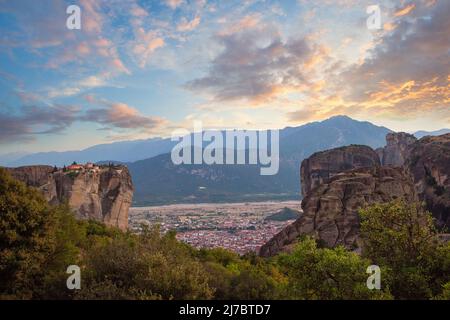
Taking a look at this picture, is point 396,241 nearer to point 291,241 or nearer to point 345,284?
point 345,284

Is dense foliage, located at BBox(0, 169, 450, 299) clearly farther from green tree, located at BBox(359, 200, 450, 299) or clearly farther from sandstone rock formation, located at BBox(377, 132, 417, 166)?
sandstone rock formation, located at BBox(377, 132, 417, 166)

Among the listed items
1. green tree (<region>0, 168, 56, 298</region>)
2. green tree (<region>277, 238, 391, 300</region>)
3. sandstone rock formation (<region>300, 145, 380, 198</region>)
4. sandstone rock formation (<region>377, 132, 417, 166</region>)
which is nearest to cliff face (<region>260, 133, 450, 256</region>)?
sandstone rock formation (<region>300, 145, 380, 198</region>)

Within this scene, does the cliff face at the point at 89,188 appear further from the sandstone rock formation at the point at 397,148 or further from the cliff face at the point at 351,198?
the sandstone rock formation at the point at 397,148

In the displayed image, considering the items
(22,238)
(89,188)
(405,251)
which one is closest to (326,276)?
(405,251)

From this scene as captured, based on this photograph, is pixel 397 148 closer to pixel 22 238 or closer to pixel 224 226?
pixel 224 226

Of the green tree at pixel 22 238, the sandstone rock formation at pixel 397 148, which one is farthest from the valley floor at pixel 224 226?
the green tree at pixel 22 238
